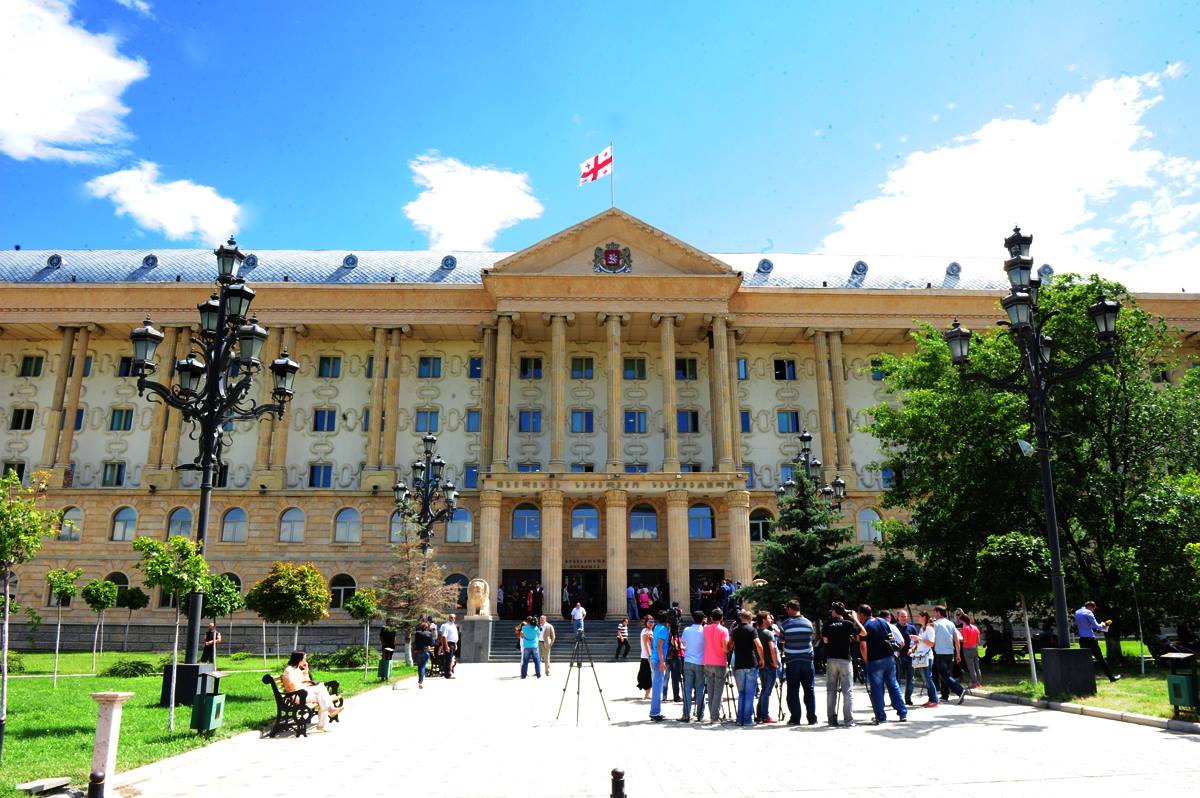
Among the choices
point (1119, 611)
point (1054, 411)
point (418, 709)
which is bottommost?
point (418, 709)

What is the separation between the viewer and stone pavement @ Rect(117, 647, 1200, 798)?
345 inches

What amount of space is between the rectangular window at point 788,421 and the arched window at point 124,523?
122 ft

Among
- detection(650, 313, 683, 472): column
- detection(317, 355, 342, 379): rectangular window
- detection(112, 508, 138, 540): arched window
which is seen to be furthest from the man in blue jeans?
detection(112, 508, 138, 540): arched window

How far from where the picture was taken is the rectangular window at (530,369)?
161ft

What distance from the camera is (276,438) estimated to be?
4672cm

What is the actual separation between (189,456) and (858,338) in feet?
134

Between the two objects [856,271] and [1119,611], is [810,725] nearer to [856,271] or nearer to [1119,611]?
[1119,611]

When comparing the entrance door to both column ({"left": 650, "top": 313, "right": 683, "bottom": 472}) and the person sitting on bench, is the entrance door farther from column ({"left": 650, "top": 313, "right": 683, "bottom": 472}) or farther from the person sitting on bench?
the person sitting on bench

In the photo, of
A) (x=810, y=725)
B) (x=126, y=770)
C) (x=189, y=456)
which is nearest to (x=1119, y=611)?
(x=810, y=725)

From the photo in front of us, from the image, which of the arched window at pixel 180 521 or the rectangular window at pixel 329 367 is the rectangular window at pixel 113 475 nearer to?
the arched window at pixel 180 521

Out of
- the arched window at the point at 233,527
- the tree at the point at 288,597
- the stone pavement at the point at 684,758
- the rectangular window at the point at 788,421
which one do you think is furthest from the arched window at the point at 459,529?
the stone pavement at the point at 684,758

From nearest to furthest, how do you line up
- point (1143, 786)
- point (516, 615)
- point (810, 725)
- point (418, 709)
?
1. point (1143, 786)
2. point (810, 725)
3. point (418, 709)
4. point (516, 615)

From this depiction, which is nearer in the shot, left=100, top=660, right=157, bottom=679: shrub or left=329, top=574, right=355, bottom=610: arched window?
left=100, top=660, right=157, bottom=679: shrub

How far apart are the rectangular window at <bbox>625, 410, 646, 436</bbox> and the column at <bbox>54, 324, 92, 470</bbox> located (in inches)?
1254
